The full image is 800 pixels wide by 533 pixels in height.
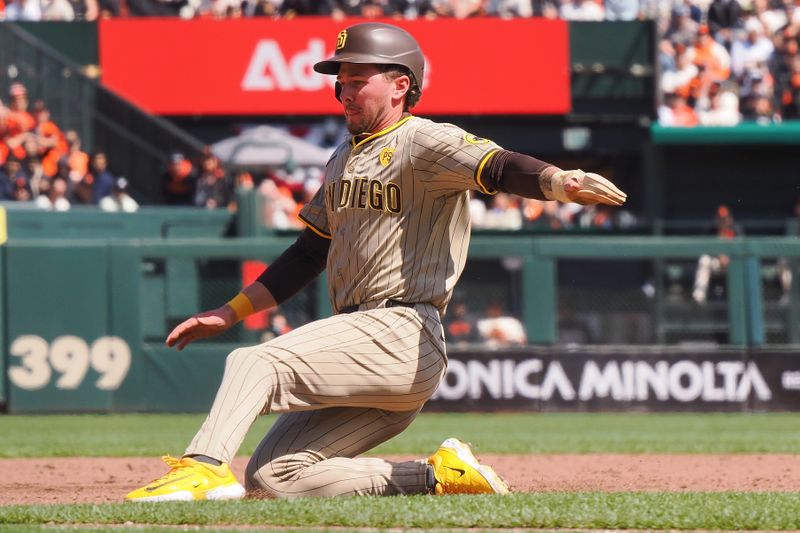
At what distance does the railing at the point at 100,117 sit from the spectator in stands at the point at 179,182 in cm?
25

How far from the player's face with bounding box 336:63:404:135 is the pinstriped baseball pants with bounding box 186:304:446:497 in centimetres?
72

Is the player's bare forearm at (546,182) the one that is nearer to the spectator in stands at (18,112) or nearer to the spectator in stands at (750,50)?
the spectator in stands at (18,112)

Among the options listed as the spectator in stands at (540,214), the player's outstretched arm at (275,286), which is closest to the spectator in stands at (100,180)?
the spectator in stands at (540,214)

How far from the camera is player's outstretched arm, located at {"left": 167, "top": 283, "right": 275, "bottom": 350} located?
504 centimetres

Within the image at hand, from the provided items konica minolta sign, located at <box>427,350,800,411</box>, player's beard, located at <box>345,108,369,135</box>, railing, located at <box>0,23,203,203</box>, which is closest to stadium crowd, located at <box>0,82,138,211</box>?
railing, located at <box>0,23,203,203</box>

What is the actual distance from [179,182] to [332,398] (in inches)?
451

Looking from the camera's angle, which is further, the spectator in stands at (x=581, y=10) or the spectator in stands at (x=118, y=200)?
the spectator in stands at (x=581, y=10)

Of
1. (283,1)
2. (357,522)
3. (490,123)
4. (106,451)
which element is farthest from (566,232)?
(357,522)

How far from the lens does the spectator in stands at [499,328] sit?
40.8 feet

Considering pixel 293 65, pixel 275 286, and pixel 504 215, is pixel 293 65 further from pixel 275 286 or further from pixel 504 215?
pixel 275 286

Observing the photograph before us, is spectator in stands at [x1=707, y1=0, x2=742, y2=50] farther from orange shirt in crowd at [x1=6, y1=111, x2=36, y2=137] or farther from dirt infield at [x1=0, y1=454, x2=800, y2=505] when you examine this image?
dirt infield at [x1=0, y1=454, x2=800, y2=505]

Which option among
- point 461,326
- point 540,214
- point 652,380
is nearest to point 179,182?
point 540,214

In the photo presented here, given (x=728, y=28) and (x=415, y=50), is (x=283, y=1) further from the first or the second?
(x=415, y=50)

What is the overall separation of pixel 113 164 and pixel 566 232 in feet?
18.6
